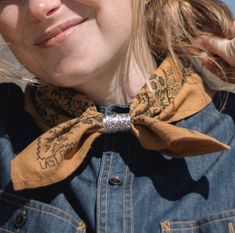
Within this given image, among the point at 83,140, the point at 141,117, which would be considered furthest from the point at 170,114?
the point at 83,140

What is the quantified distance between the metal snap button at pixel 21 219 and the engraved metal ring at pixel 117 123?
246 millimetres

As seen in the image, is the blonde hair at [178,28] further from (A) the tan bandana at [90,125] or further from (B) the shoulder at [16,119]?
(B) the shoulder at [16,119]

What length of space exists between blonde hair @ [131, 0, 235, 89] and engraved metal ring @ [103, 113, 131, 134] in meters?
0.14

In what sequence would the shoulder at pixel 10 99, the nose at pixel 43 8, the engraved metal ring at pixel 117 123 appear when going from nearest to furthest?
the nose at pixel 43 8, the engraved metal ring at pixel 117 123, the shoulder at pixel 10 99

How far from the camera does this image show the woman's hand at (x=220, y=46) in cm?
124

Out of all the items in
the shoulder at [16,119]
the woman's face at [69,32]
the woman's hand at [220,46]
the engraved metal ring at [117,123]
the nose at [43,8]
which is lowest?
the shoulder at [16,119]

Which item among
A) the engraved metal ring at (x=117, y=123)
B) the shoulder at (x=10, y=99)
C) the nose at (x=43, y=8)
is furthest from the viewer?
the shoulder at (x=10, y=99)

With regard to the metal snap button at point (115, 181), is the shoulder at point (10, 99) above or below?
above

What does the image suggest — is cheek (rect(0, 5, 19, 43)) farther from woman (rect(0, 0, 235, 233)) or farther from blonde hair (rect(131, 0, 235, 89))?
blonde hair (rect(131, 0, 235, 89))

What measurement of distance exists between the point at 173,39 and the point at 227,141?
0.92 feet

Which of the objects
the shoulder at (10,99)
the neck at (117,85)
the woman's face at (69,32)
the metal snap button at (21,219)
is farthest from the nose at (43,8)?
the metal snap button at (21,219)

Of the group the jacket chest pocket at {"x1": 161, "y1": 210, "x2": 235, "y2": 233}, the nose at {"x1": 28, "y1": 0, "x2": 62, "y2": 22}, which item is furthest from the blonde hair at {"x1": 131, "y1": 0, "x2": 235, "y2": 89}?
the jacket chest pocket at {"x1": 161, "y1": 210, "x2": 235, "y2": 233}

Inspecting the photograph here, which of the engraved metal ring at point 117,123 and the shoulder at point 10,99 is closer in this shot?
the engraved metal ring at point 117,123

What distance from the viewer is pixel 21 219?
1.17 m
